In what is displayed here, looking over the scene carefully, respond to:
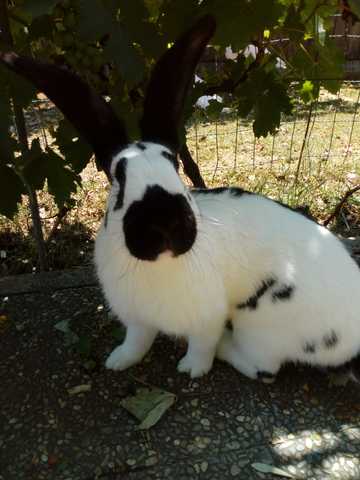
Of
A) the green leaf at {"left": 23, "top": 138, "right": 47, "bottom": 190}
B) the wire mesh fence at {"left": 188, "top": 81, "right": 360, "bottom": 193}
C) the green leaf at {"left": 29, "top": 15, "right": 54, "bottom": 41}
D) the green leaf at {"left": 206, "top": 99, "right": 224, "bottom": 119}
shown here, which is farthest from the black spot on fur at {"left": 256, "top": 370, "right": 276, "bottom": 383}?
the wire mesh fence at {"left": 188, "top": 81, "right": 360, "bottom": 193}

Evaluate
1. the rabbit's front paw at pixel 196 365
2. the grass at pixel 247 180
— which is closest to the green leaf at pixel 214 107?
the grass at pixel 247 180

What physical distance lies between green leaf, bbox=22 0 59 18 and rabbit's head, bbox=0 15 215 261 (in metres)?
0.21

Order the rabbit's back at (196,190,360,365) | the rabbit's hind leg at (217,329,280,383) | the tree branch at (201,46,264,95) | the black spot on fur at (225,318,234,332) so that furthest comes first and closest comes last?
the tree branch at (201,46,264,95)
the black spot on fur at (225,318,234,332)
the rabbit's hind leg at (217,329,280,383)
the rabbit's back at (196,190,360,365)

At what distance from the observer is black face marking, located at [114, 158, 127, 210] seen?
1.75 m

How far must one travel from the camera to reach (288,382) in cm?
237

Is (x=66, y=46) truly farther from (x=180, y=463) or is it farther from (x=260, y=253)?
(x=180, y=463)

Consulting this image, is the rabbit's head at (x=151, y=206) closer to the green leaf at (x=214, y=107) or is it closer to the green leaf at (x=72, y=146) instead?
the green leaf at (x=72, y=146)

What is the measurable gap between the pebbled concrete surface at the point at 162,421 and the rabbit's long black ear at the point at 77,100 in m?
1.07

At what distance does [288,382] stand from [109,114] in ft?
4.74

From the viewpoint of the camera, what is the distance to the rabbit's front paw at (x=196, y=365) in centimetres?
235

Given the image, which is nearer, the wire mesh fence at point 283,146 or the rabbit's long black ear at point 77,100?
the rabbit's long black ear at point 77,100

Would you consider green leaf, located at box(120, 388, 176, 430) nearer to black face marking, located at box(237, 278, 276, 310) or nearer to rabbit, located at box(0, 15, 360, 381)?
rabbit, located at box(0, 15, 360, 381)

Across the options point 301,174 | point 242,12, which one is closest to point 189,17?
point 242,12

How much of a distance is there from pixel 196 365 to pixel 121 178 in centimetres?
103
